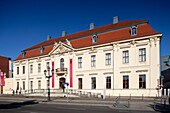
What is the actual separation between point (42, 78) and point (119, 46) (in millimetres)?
19973

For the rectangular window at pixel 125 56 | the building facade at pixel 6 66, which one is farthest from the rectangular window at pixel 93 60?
the building facade at pixel 6 66

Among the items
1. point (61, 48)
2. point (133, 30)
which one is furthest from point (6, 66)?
point (133, 30)

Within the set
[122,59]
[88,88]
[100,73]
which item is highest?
[122,59]

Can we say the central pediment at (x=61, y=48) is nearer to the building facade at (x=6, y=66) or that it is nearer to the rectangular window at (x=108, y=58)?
→ the rectangular window at (x=108, y=58)

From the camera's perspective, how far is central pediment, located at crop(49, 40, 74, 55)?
111ft

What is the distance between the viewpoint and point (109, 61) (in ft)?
95.2

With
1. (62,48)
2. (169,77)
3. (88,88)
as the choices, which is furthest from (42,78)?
(169,77)

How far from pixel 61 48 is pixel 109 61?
11.3 metres

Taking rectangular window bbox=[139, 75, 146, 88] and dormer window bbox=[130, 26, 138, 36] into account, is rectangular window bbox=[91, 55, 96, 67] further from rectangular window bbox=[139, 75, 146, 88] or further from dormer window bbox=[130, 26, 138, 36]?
rectangular window bbox=[139, 75, 146, 88]

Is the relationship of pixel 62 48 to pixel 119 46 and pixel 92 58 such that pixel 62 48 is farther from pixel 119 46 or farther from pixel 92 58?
pixel 119 46

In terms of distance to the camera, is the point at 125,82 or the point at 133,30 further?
the point at 125,82

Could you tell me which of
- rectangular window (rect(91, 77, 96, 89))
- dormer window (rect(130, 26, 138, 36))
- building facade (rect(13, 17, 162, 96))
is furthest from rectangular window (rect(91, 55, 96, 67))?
dormer window (rect(130, 26, 138, 36))

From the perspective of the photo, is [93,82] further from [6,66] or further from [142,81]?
[6,66]

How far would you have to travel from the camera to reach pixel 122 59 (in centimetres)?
2766
